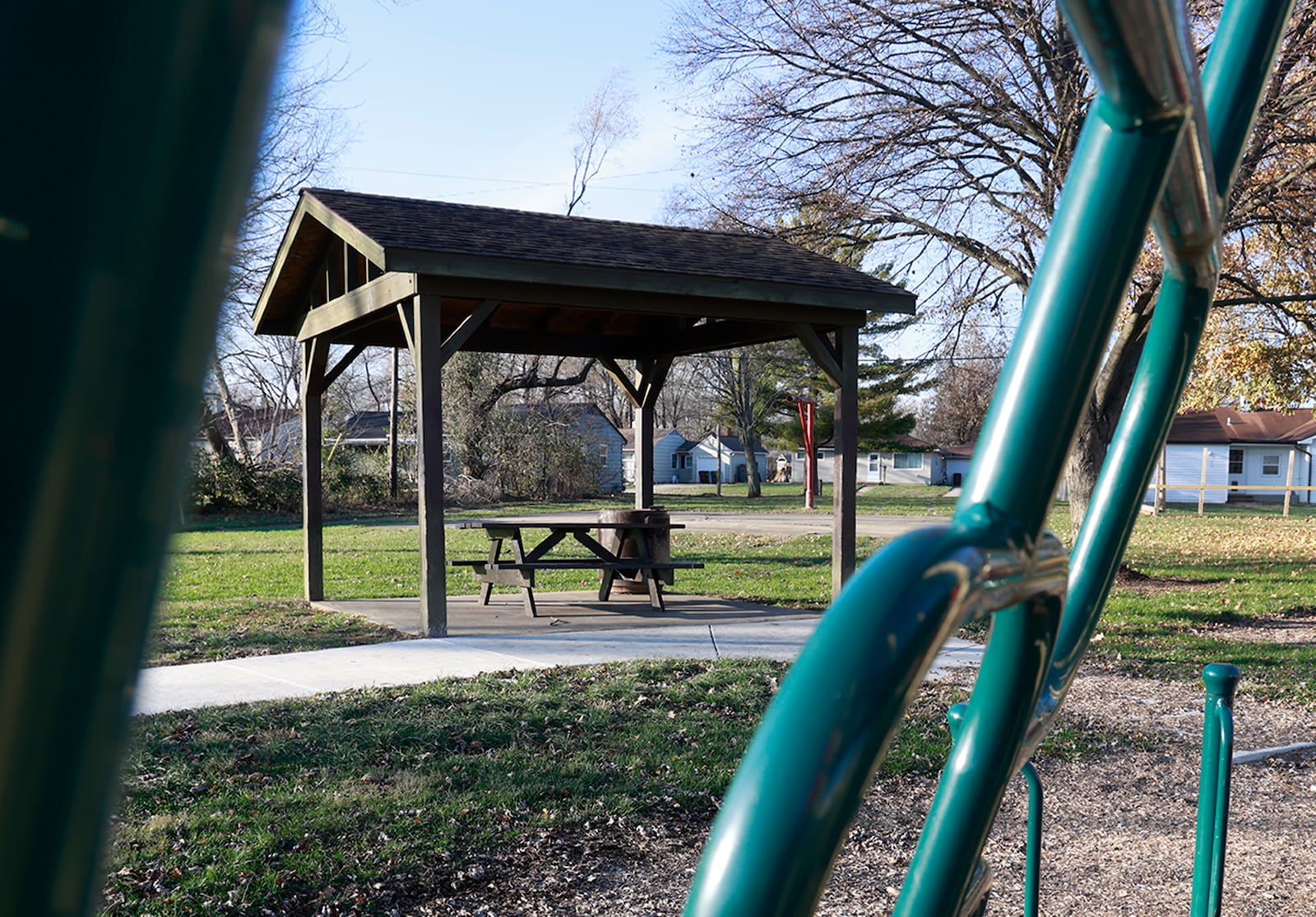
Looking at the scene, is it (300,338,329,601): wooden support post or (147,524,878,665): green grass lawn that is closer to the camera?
(147,524,878,665): green grass lawn

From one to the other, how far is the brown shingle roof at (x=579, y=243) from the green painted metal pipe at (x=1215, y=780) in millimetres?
7115

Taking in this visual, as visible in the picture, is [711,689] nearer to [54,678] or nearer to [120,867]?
[120,867]

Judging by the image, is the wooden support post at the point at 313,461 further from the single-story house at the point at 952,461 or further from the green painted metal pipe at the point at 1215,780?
the single-story house at the point at 952,461

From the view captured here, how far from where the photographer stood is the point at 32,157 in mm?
165

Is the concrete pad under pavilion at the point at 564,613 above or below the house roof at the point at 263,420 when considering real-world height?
below

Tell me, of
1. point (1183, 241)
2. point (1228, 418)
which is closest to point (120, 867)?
point (1183, 241)

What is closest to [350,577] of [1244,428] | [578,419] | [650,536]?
[650,536]

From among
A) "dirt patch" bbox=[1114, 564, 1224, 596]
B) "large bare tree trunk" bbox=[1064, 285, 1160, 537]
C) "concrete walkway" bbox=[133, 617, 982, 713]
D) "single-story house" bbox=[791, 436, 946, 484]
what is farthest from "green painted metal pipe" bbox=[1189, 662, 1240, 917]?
"single-story house" bbox=[791, 436, 946, 484]

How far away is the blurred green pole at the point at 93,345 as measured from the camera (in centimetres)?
17

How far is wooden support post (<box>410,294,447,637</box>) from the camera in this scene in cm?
868

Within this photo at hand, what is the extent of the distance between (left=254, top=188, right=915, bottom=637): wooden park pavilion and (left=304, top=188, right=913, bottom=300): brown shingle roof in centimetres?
3

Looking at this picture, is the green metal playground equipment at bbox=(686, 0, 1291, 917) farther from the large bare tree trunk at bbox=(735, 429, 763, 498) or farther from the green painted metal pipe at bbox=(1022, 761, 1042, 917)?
the large bare tree trunk at bbox=(735, 429, 763, 498)

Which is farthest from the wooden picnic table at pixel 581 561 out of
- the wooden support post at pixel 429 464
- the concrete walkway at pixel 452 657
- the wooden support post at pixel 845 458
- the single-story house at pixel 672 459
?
the single-story house at pixel 672 459

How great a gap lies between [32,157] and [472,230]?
9807 mm
